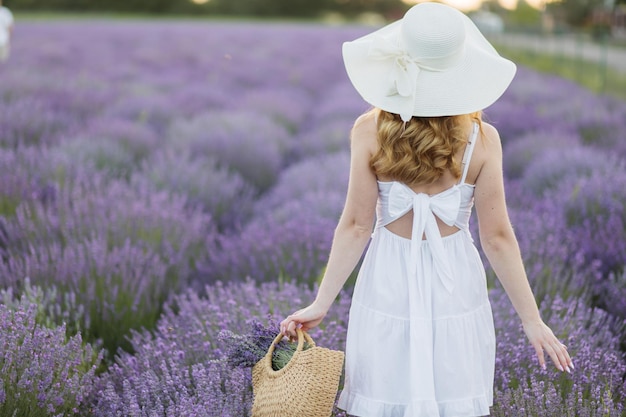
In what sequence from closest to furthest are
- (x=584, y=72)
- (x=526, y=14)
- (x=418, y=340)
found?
(x=418, y=340) → (x=584, y=72) → (x=526, y=14)

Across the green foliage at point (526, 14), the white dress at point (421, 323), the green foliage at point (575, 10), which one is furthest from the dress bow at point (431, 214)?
the green foliage at point (575, 10)

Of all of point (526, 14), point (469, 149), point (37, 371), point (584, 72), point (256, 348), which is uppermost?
point (469, 149)

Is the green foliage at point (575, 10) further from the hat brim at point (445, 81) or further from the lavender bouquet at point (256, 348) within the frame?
the lavender bouquet at point (256, 348)

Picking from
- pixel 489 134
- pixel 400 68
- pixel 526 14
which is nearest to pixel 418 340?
pixel 489 134

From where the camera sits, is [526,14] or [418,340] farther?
[526,14]

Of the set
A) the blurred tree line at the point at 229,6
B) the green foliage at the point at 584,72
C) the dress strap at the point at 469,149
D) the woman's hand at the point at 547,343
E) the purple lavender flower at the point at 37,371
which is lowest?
the blurred tree line at the point at 229,6

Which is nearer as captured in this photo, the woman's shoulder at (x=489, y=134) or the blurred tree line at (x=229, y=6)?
the woman's shoulder at (x=489, y=134)

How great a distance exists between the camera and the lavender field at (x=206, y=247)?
84.4 inches

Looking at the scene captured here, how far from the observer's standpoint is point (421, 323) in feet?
6.02

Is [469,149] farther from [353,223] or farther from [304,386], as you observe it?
[304,386]

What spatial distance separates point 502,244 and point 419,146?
0.33 meters

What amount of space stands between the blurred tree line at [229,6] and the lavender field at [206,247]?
4266 centimetres

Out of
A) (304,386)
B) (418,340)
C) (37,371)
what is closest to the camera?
(304,386)

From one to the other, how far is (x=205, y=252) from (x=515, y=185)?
205cm
